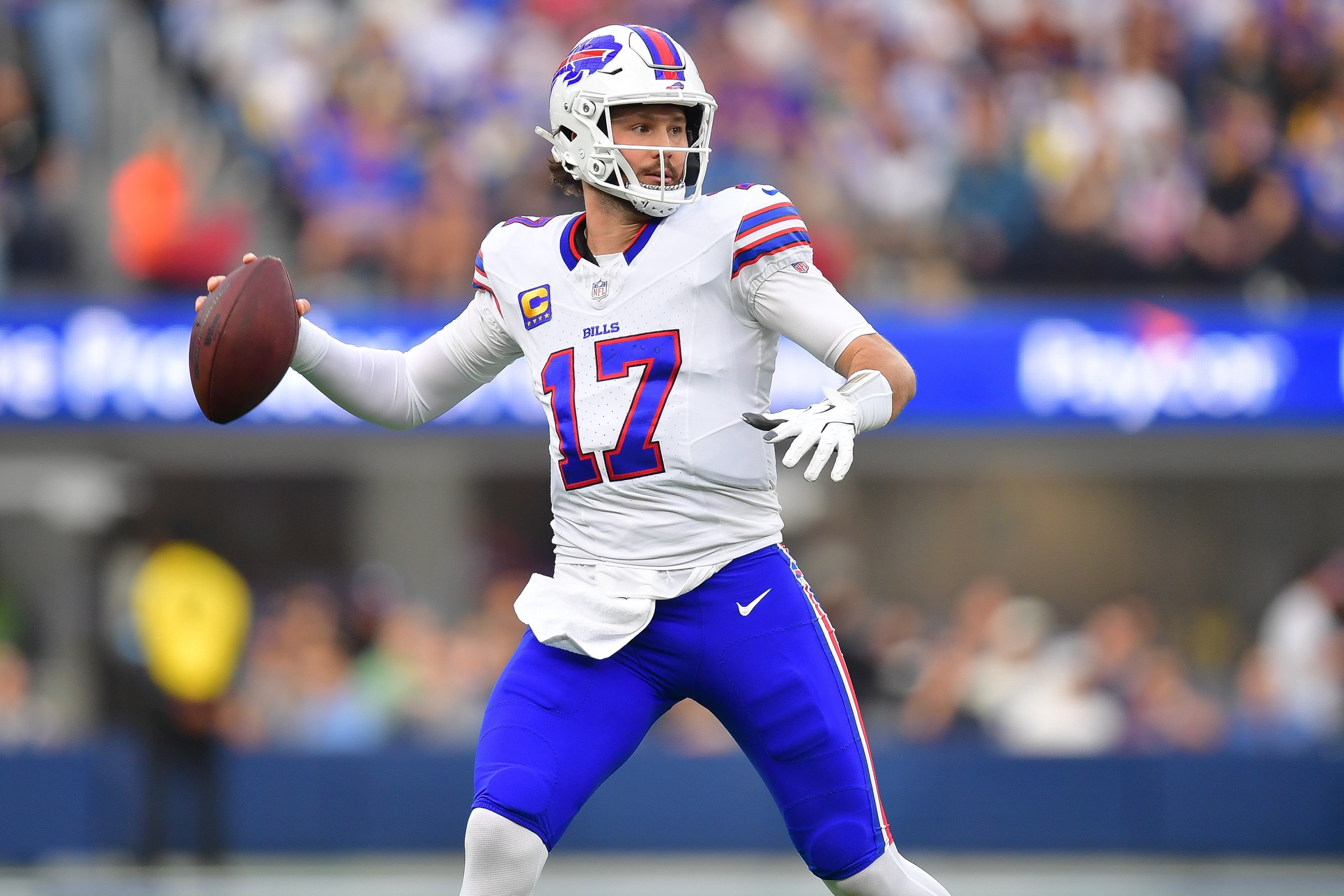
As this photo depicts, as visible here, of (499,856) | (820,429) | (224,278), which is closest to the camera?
(820,429)

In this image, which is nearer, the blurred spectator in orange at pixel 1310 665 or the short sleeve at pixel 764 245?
the short sleeve at pixel 764 245

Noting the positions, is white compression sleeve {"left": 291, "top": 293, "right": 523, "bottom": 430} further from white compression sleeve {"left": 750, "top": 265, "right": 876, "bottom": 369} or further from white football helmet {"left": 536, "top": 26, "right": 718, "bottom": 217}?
white compression sleeve {"left": 750, "top": 265, "right": 876, "bottom": 369}

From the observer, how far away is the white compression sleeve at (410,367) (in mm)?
3818

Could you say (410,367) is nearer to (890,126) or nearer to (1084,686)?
(1084,686)

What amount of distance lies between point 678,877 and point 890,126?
4645mm

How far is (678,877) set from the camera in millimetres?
8398

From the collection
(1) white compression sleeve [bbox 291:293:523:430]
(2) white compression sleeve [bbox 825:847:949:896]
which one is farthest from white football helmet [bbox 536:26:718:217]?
(2) white compression sleeve [bbox 825:847:949:896]

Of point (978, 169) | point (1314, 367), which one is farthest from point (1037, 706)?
point (978, 169)

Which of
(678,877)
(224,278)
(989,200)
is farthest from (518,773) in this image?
(989,200)

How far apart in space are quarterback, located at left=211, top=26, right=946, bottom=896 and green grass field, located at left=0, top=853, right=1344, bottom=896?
4256 mm

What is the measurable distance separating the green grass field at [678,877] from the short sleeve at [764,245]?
182 inches

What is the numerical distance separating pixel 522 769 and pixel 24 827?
6.07 metres

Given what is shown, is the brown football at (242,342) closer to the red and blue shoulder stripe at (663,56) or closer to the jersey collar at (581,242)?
the jersey collar at (581,242)

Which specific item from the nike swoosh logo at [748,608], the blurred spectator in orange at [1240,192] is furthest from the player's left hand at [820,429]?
the blurred spectator in orange at [1240,192]
